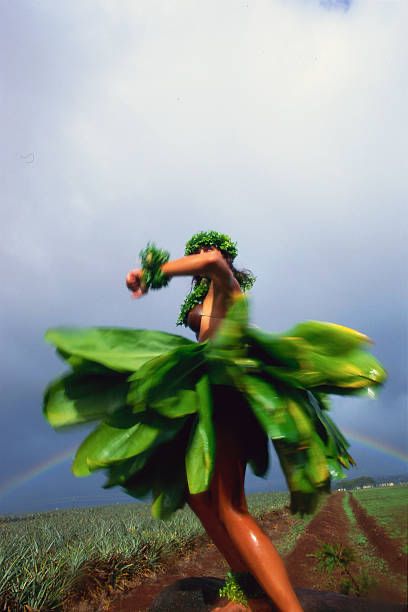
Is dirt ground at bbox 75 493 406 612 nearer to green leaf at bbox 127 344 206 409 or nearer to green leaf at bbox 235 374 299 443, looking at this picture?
green leaf at bbox 235 374 299 443

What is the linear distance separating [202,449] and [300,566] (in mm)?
6780

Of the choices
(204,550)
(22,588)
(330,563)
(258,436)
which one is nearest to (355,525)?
(204,550)

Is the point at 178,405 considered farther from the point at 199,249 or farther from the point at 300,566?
the point at 300,566

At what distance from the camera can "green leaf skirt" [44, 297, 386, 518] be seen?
8.07ft

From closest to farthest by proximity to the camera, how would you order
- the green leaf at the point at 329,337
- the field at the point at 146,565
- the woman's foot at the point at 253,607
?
the green leaf at the point at 329,337, the woman's foot at the point at 253,607, the field at the point at 146,565

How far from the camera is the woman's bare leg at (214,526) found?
9.43ft

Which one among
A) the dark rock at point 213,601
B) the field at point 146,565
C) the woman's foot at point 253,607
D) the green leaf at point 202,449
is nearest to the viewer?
the green leaf at point 202,449

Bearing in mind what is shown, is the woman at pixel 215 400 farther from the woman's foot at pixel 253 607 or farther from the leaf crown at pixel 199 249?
the leaf crown at pixel 199 249

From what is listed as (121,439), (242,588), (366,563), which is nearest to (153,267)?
(121,439)

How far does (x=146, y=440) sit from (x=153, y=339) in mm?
524

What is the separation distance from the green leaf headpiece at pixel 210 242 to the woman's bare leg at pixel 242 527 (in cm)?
113

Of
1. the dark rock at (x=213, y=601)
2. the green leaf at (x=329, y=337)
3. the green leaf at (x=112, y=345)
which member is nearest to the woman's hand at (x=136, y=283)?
the green leaf at (x=112, y=345)

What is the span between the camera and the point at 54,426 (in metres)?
2.63

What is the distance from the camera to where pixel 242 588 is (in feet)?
9.43
